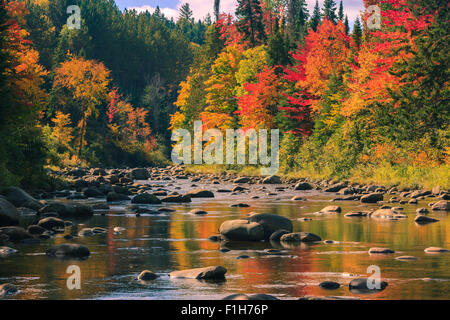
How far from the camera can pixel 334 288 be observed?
9.80 m

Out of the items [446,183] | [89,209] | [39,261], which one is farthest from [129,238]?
[446,183]

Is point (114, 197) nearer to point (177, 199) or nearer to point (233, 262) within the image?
point (177, 199)

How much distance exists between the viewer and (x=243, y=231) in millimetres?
15781

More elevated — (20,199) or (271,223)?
(20,199)

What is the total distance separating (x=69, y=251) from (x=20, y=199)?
11521 millimetres

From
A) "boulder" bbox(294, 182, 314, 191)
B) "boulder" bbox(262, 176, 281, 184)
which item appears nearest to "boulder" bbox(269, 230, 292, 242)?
"boulder" bbox(294, 182, 314, 191)

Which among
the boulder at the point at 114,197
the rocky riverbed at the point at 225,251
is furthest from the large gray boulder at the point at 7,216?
the boulder at the point at 114,197

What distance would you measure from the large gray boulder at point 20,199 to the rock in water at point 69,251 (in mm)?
10049

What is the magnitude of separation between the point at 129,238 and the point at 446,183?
17.4 metres

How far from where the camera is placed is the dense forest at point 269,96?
31.5m

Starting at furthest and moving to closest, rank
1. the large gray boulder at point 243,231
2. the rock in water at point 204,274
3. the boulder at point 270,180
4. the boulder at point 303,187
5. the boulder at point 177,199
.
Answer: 1. the boulder at point 270,180
2. the boulder at point 303,187
3. the boulder at point 177,199
4. the large gray boulder at point 243,231
5. the rock in water at point 204,274

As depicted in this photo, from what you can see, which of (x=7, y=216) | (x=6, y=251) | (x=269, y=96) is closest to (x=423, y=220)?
(x=6, y=251)

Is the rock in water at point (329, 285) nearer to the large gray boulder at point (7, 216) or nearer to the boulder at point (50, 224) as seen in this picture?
the boulder at point (50, 224)
